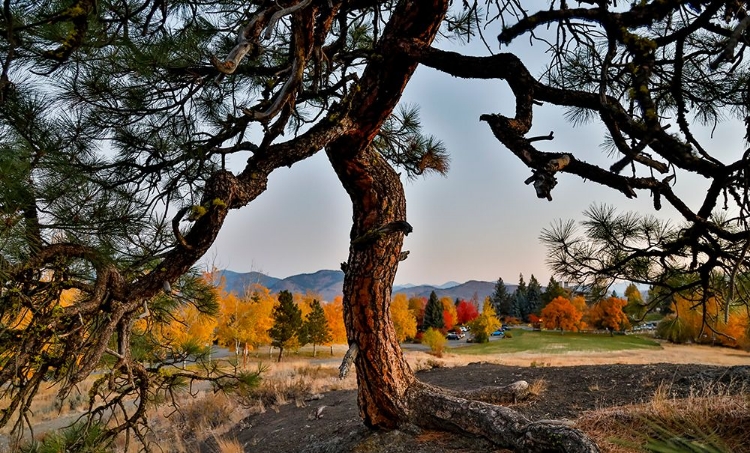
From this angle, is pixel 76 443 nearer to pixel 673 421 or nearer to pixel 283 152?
pixel 283 152

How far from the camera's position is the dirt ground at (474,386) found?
3.07 m

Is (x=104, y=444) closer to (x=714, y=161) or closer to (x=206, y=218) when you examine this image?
(x=206, y=218)

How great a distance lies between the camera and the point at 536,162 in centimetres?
171

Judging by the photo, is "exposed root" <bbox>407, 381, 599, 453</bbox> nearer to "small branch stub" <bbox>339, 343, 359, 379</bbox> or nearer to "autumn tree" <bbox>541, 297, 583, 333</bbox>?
"small branch stub" <bbox>339, 343, 359, 379</bbox>

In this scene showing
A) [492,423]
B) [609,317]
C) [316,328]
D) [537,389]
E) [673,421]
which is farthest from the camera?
[609,317]

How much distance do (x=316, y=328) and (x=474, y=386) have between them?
1911cm

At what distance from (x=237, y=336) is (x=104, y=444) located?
14.4 meters

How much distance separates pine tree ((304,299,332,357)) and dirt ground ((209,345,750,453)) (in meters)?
16.9

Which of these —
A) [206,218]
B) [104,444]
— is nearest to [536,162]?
[206,218]

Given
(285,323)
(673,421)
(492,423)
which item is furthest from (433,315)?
(673,421)

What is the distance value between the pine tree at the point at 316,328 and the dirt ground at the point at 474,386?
1694cm

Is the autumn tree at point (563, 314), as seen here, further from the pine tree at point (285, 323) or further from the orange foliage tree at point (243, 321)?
the orange foliage tree at point (243, 321)

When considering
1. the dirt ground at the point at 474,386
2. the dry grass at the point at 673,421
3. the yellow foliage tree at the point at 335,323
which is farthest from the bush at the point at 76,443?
the yellow foliage tree at the point at 335,323

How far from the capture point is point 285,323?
21.7 metres
